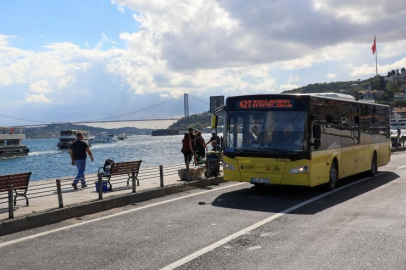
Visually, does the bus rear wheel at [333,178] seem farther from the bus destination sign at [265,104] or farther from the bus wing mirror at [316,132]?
the bus destination sign at [265,104]

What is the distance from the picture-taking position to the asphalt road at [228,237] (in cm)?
680

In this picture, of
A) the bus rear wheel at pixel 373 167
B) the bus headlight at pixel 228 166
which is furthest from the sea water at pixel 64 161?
the bus rear wheel at pixel 373 167

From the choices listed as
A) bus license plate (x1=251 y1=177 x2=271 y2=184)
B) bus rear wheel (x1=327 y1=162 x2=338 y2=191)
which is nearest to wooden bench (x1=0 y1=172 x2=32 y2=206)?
bus license plate (x1=251 y1=177 x2=271 y2=184)

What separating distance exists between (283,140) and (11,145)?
281 feet

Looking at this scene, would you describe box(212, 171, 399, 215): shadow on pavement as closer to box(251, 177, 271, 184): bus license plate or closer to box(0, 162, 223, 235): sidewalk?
box(251, 177, 271, 184): bus license plate

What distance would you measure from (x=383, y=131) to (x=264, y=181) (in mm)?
9496

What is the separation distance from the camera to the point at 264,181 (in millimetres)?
13203

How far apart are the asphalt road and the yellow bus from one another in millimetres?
760

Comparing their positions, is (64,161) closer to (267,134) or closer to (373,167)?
(373,167)

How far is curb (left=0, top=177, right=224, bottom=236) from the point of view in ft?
31.0

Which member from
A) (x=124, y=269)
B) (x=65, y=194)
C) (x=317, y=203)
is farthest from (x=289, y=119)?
(x=124, y=269)

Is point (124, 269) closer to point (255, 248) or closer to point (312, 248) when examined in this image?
point (255, 248)

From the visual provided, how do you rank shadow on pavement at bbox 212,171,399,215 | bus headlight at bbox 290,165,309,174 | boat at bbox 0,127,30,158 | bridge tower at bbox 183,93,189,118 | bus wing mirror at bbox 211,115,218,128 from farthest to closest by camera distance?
bridge tower at bbox 183,93,189,118, boat at bbox 0,127,30,158, bus wing mirror at bbox 211,115,218,128, bus headlight at bbox 290,165,309,174, shadow on pavement at bbox 212,171,399,215

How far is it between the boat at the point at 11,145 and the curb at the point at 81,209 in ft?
264
